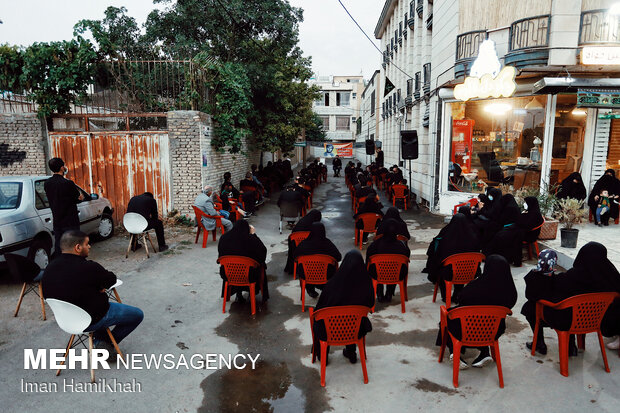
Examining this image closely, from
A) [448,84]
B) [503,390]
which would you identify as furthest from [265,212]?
[503,390]

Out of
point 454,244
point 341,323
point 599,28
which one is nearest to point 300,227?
point 454,244

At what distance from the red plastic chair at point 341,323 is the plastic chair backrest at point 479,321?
34.3 inches

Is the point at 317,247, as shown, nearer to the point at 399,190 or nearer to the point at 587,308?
the point at 587,308

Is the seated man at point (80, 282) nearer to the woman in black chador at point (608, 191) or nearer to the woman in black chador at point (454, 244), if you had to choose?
the woman in black chador at point (454, 244)

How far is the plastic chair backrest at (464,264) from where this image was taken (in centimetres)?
551

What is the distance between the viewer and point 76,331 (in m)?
3.73

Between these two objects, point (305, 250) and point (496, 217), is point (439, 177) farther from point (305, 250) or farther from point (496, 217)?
point (305, 250)

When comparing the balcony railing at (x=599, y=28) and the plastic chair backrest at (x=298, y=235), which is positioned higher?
the balcony railing at (x=599, y=28)

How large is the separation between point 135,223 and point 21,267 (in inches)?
114

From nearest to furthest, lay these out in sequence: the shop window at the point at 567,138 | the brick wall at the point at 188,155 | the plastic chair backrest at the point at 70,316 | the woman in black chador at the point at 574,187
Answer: the plastic chair backrest at the point at 70,316
the brick wall at the point at 188,155
the woman in black chador at the point at 574,187
the shop window at the point at 567,138

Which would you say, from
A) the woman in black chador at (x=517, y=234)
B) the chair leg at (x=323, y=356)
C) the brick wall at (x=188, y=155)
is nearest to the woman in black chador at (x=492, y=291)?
the chair leg at (x=323, y=356)

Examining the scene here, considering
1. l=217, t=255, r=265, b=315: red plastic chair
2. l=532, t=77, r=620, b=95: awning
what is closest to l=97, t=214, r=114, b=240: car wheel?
l=217, t=255, r=265, b=315: red plastic chair

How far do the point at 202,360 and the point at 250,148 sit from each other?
44.8 ft

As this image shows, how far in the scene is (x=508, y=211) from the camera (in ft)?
25.6
